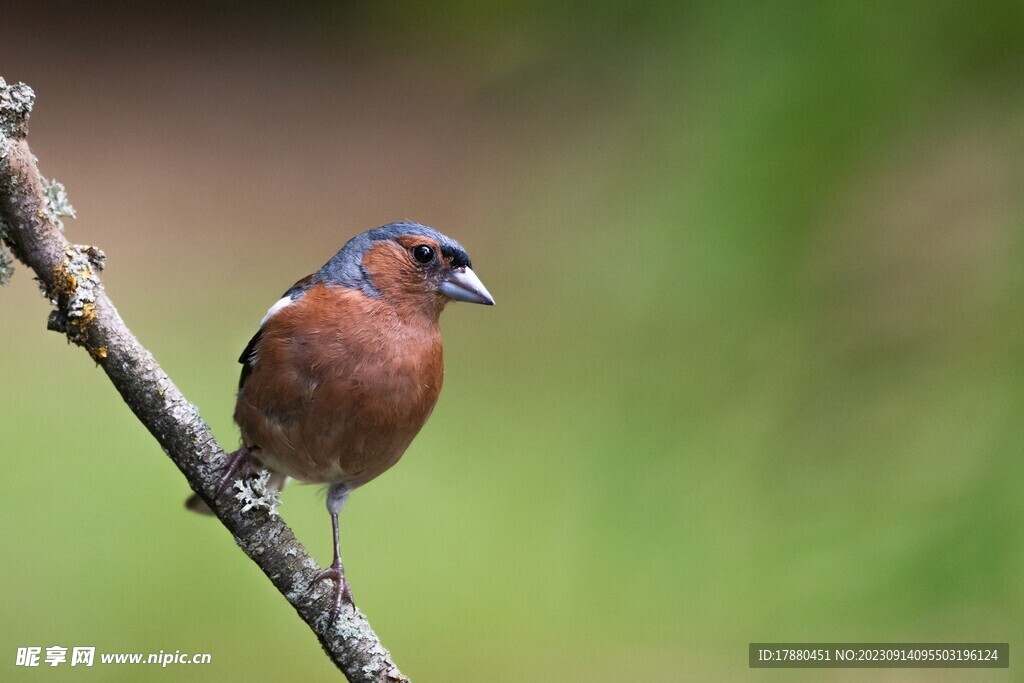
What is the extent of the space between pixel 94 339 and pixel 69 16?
16.8 feet

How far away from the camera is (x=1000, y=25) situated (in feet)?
6.19

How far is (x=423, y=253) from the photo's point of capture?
6.78ft

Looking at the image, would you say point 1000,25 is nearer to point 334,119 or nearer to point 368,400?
point 368,400

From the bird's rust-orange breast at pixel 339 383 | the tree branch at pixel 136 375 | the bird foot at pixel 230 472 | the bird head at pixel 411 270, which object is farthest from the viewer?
the bird head at pixel 411 270

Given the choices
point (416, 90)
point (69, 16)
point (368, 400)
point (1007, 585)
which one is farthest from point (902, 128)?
point (69, 16)

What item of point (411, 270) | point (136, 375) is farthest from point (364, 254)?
point (136, 375)

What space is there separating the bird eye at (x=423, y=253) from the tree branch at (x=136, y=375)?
645 mm

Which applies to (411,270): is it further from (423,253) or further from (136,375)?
(136,375)

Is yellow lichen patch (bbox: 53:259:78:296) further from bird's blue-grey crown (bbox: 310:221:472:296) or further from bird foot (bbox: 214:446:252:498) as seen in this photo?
bird's blue-grey crown (bbox: 310:221:472:296)

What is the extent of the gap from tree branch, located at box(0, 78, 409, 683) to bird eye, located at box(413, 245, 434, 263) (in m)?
0.65

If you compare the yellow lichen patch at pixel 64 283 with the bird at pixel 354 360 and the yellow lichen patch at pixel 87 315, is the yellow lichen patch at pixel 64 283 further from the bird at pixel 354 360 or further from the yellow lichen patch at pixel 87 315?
the bird at pixel 354 360

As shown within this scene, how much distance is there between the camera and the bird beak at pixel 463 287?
1.98 metres

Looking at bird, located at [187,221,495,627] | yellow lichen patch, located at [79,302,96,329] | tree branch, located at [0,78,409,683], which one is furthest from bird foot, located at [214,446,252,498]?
yellow lichen patch, located at [79,302,96,329]

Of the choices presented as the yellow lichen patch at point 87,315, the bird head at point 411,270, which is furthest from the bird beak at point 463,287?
the yellow lichen patch at point 87,315
